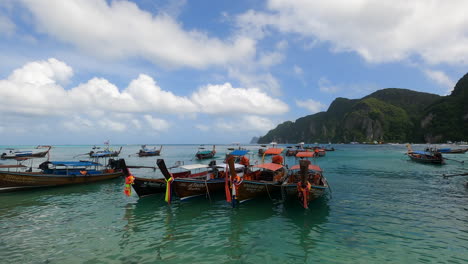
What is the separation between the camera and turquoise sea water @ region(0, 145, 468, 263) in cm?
937

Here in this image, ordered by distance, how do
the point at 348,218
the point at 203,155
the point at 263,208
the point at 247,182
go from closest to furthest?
the point at 348,218 < the point at 263,208 < the point at 247,182 < the point at 203,155

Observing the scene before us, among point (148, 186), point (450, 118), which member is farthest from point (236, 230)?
point (450, 118)

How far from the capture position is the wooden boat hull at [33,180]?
2166cm

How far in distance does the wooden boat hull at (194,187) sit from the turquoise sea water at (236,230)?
0.70 m

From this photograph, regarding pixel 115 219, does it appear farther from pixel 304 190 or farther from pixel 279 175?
pixel 279 175

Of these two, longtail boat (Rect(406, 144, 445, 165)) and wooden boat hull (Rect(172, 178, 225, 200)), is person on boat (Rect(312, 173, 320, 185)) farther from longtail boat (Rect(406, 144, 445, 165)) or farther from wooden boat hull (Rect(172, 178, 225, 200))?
longtail boat (Rect(406, 144, 445, 165))

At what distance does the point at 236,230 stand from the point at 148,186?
11.2 metres

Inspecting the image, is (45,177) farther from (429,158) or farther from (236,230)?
(429,158)

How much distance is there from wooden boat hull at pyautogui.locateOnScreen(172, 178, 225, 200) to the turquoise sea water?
696 millimetres

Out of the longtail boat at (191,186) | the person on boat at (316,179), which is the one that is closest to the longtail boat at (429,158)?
the person on boat at (316,179)

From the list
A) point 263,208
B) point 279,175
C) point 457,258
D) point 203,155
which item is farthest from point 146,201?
point 203,155

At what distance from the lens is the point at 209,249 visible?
998 cm

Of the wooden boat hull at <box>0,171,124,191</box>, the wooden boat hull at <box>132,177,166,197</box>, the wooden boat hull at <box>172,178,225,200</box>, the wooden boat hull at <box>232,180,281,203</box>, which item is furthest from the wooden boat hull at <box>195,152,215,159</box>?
the wooden boat hull at <box>232,180,281,203</box>

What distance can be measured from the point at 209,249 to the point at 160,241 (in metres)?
2.66
